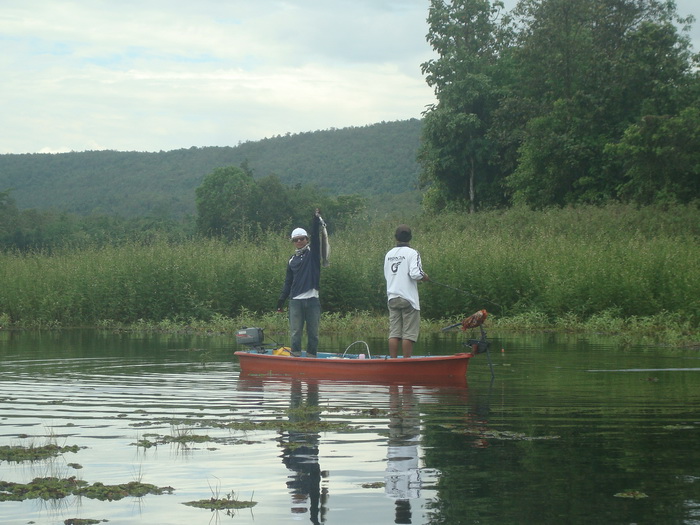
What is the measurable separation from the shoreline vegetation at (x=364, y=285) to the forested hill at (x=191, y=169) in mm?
98495

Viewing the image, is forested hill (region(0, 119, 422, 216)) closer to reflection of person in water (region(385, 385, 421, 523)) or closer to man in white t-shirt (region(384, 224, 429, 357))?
man in white t-shirt (region(384, 224, 429, 357))

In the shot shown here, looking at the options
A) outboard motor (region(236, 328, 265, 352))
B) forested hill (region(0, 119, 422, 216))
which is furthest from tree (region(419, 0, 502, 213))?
forested hill (region(0, 119, 422, 216))

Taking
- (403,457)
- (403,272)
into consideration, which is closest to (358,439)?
(403,457)

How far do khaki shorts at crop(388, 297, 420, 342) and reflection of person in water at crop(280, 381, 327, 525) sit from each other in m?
2.84

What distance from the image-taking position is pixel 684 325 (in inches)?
852

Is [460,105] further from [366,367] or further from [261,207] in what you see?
[366,367]

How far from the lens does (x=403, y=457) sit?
793cm

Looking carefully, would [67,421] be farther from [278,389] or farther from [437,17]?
[437,17]

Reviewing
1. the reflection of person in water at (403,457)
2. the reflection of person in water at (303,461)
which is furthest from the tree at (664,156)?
the reflection of person in water at (303,461)

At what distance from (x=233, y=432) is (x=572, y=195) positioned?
143 feet

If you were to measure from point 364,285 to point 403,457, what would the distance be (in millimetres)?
20950

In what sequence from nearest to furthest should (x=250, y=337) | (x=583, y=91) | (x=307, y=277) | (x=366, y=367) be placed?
(x=366, y=367) < (x=307, y=277) < (x=250, y=337) < (x=583, y=91)

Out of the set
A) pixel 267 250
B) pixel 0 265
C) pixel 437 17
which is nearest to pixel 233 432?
pixel 267 250

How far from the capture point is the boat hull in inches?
529
